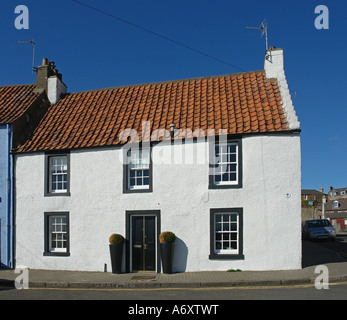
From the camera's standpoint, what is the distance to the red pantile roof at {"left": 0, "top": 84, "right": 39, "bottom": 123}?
52.3 feet

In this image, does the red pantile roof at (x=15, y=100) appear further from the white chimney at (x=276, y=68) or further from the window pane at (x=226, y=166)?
the white chimney at (x=276, y=68)

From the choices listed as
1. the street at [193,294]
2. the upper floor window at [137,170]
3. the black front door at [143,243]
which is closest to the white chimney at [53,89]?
the upper floor window at [137,170]

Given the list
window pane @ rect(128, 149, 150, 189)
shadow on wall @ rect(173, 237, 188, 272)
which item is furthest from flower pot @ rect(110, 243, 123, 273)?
window pane @ rect(128, 149, 150, 189)

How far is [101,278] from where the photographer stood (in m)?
12.3

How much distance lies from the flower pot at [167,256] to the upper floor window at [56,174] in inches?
186

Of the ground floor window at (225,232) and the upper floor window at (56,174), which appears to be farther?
the upper floor window at (56,174)

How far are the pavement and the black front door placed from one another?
43cm

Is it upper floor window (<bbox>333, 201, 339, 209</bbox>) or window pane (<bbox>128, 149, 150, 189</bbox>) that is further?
upper floor window (<bbox>333, 201, 339, 209</bbox>)

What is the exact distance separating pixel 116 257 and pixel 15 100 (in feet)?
30.2

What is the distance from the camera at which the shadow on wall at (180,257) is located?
13.1 m

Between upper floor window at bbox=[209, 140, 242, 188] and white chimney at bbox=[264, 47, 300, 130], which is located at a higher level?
white chimney at bbox=[264, 47, 300, 130]

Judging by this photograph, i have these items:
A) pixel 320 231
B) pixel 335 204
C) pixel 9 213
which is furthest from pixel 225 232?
pixel 335 204

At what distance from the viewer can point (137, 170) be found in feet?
46.2

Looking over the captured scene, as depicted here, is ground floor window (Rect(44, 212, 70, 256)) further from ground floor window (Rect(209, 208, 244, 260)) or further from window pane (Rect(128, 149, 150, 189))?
ground floor window (Rect(209, 208, 244, 260))
